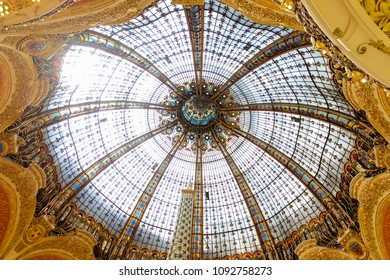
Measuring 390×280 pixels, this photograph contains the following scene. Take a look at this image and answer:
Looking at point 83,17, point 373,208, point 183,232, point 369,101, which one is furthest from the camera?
point 183,232

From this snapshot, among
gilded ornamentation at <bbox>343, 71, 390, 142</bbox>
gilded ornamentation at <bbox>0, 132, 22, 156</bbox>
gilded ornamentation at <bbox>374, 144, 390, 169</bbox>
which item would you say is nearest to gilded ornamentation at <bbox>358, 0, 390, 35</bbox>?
gilded ornamentation at <bbox>343, 71, 390, 142</bbox>

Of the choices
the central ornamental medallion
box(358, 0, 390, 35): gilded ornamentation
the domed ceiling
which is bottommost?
box(358, 0, 390, 35): gilded ornamentation

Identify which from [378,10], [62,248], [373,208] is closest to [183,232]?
[62,248]

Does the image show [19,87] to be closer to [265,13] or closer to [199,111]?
[265,13]

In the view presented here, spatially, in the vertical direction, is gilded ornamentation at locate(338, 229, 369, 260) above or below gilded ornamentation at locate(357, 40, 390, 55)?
above

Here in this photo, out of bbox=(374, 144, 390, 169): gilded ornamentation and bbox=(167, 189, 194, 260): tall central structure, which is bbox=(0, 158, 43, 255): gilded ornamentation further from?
bbox=(374, 144, 390, 169): gilded ornamentation

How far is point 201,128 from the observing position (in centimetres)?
2198

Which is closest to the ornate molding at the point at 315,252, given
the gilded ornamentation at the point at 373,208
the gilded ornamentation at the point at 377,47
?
the gilded ornamentation at the point at 373,208

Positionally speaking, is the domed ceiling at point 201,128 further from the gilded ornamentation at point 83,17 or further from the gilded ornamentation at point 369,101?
the gilded ornamentation at point 83,17

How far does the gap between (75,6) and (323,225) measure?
1593 cm

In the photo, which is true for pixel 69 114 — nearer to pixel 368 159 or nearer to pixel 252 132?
pixel 252 132

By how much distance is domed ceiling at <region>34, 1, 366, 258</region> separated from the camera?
1549 cm

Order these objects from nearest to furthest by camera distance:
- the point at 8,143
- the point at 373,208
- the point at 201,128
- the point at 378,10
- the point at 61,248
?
the point at 378,10
the point at 8,143
the point at 373,208
the point at 61,248
the point at 201,128

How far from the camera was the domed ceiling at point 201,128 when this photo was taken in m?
15.5
